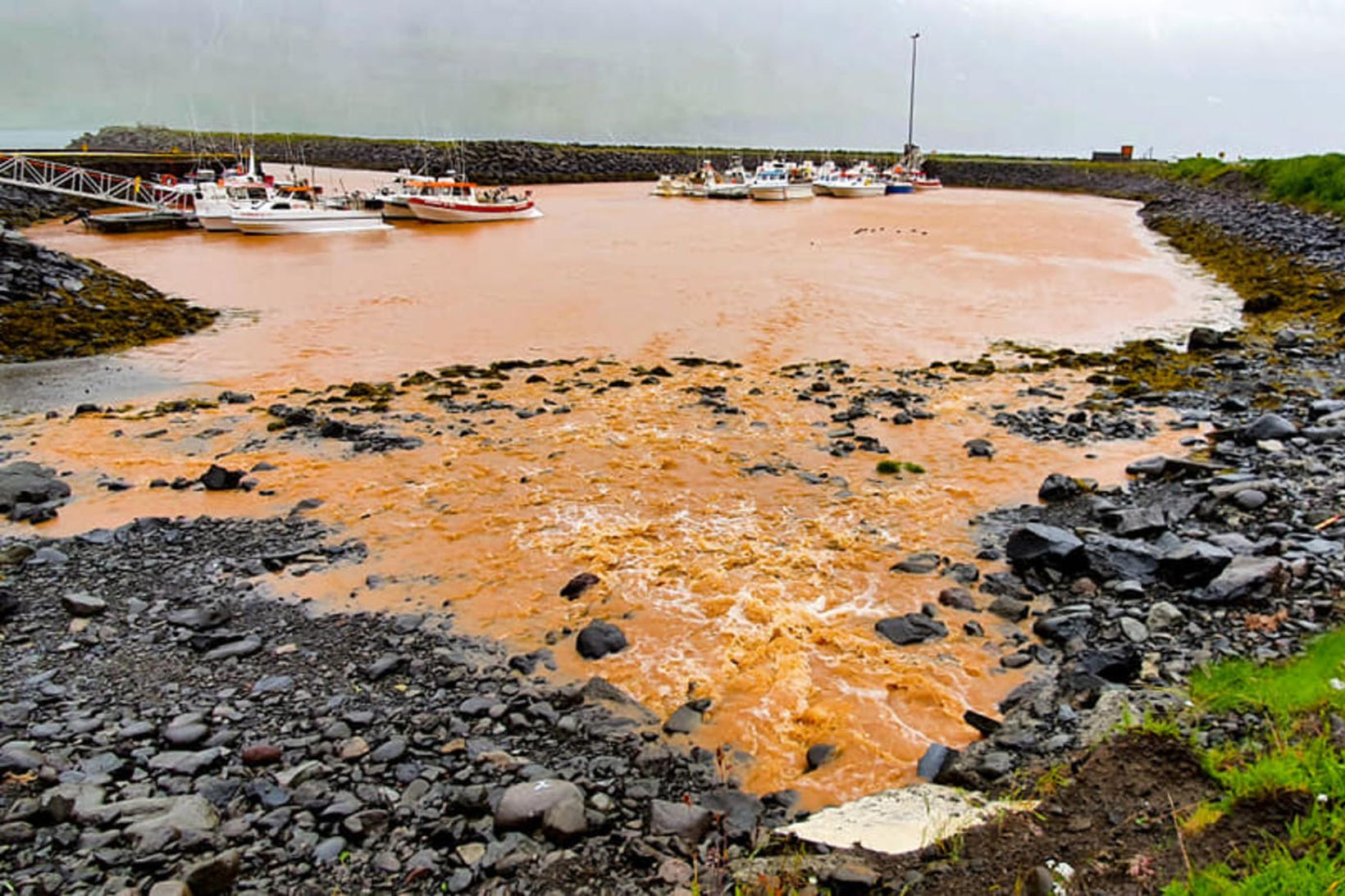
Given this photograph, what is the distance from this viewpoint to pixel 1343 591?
255 inches

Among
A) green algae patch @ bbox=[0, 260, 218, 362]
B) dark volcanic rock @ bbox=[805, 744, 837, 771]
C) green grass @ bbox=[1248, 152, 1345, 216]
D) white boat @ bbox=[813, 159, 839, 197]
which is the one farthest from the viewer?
white boat @ bbox=[813, 159, 839, 197]

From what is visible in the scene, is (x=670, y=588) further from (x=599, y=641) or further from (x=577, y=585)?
(x=599, y=641)

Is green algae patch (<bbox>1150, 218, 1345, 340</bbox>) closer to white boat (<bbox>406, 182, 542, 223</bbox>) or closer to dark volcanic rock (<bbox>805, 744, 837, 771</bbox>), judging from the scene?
dark volcanic rock (<bbox>805, 744, 837, 771</bbox>)

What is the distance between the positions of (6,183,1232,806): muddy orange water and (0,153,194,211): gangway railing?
26.3 m

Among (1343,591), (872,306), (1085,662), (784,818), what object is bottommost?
(784,818)

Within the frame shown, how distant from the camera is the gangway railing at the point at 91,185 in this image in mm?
48719

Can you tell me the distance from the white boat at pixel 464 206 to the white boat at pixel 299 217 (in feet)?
15.9

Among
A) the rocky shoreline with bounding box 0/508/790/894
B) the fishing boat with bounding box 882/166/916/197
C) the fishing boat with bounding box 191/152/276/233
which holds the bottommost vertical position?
the rocky shoreline with bounding box 0/508/790/894

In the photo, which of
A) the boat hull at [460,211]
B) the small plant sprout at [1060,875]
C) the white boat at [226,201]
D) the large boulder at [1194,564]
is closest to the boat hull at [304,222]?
the white boat at [226,201]

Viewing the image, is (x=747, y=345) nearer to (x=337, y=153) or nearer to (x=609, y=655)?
(x=609, y=655)

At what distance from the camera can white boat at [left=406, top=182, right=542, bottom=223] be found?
54312 millimetres

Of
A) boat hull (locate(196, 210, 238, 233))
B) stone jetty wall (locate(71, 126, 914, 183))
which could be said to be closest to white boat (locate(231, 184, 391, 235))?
boat hull (locate(196, 210, 238, 233))

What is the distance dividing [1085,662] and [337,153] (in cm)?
12927

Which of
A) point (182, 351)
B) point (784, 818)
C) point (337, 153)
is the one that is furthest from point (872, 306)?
point (337, 153)
